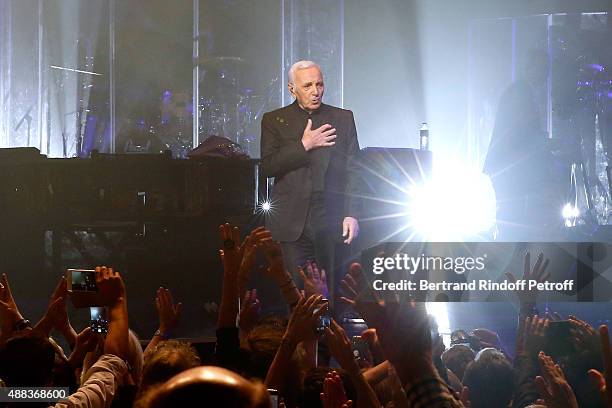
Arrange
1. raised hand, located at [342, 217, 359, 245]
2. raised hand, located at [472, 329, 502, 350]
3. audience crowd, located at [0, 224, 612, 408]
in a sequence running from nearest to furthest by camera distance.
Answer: audience crowd, located at [0, 224, 612, 408], raised hand, located at [472, 329, 502, 350], raised hand, located at [342, 217, 359, 245]

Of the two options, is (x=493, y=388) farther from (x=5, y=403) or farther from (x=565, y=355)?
(x=5, y=403)

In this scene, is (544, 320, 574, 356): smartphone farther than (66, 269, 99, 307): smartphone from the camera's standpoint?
Yes

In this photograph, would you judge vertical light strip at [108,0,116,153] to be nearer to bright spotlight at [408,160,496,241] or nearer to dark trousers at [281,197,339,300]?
→ bright spotlight at [408,160,496,241]

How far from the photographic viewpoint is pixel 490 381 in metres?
2.98

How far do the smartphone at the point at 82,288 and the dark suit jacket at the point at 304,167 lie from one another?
307cm

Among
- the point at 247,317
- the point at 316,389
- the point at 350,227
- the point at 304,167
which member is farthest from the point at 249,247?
the point at 304,167

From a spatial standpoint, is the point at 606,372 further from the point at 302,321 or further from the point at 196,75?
the point at 196,75

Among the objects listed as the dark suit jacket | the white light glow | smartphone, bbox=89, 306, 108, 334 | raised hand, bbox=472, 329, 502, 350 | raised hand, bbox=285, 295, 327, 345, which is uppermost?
the dark suit jacket

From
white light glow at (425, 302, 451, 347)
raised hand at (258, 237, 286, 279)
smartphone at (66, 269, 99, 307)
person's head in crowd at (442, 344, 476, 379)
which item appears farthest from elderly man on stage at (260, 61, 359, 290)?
smartphone at (66, 269, 99, 307)

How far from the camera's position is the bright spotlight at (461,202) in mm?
7996

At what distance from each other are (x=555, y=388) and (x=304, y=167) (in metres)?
3.47

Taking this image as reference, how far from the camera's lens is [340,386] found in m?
1.97

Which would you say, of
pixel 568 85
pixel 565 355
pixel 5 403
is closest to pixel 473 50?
pixel 568 85

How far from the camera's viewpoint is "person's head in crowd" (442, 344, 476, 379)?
352 cm
